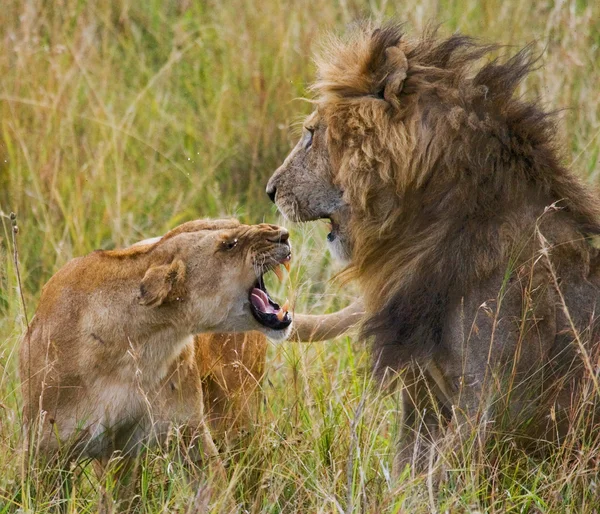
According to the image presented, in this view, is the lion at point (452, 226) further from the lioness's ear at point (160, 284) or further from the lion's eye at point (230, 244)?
the lioness's ear at point (160, 284)

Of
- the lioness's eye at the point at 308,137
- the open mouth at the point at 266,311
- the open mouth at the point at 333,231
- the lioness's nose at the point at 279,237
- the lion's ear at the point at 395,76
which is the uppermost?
the lion's ear at the point at 395,76

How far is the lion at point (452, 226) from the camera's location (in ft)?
11.2

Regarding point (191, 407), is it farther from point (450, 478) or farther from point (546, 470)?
point (546, 470)

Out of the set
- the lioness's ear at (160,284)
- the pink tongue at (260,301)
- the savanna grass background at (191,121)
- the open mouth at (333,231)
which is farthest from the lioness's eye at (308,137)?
the lioness's ear at (160,284)

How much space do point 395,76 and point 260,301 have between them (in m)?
0.82

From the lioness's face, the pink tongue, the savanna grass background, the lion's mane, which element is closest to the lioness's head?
the pink tongue

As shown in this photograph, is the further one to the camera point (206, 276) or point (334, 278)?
point (334, 278)

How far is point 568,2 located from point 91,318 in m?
4.36

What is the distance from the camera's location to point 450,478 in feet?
11.1

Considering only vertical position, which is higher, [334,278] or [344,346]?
[334,278]

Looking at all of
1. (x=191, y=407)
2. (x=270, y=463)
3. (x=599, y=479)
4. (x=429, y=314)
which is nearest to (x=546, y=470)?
(x=599, y=479)

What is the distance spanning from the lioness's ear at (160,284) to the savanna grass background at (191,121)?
66cm

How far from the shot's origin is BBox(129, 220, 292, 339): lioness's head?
361 centimetres

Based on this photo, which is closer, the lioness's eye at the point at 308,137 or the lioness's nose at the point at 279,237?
the lioness's nose at the point at 279,237
